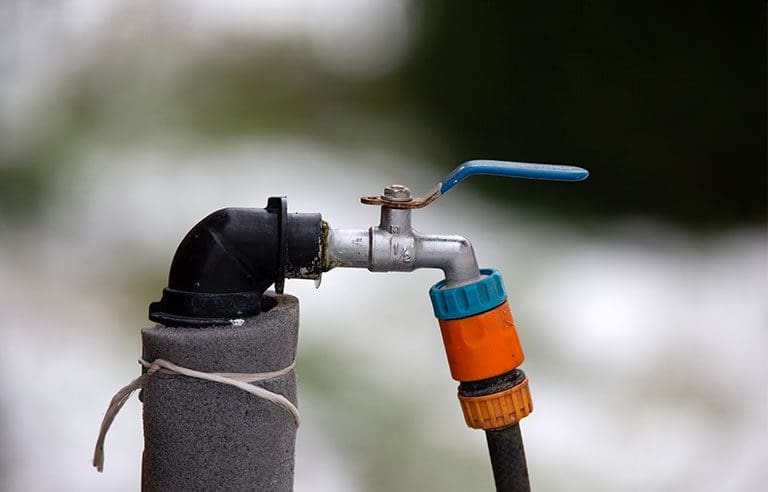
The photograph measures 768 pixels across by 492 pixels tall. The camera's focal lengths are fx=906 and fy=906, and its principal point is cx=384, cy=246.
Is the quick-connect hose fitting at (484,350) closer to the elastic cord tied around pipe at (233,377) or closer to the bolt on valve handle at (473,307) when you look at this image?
the bolt on valve handle at (473,307)

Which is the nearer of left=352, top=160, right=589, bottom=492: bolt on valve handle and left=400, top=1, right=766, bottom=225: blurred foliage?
left=352, top=160, right=589, bottom=492: bolt on valve handle

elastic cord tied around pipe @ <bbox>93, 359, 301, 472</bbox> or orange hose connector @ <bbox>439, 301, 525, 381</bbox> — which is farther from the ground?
orange hose connector @ <bbox>439, 301, 525, 381</bbox>

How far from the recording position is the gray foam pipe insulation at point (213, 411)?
74cm

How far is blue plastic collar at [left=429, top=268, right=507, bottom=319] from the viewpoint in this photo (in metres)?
0.78

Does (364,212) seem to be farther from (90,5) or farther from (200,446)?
(200,446)

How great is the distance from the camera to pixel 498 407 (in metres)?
0.79

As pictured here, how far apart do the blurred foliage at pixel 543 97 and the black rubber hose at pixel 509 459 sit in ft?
2.61

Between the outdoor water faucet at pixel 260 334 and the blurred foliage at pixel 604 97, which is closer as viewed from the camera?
the outdoor water faucet at pixel 260 334

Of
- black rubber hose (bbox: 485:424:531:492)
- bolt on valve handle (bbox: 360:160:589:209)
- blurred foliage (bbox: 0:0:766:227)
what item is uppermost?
blurred foliage (bbox: 0:0:766:227)

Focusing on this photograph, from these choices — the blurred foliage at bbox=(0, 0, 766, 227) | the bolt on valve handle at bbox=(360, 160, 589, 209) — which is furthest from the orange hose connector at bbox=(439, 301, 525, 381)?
the blurred foliage at bbox=(0, 0, 766, 227)

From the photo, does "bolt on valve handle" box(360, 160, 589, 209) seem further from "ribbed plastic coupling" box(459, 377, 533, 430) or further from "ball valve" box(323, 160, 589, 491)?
"ribbed plastic coupling" box(459, 377, 533, 430)

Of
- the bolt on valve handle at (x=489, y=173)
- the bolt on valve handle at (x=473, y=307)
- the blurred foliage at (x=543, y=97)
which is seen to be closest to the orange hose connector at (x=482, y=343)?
the bolt on valve handle at (x=473, y=307)

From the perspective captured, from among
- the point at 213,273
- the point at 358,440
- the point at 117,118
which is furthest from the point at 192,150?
the point at 213,273

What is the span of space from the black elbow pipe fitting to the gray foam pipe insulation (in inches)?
0.6
